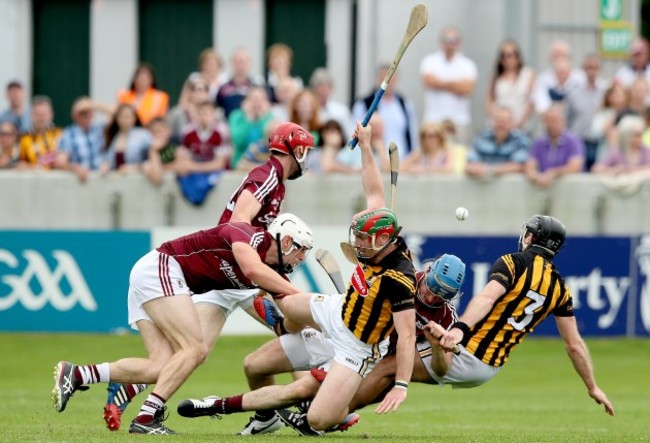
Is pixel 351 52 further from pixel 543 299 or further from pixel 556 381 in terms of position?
pixel 543 299

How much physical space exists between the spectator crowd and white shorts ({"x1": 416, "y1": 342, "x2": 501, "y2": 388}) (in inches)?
298

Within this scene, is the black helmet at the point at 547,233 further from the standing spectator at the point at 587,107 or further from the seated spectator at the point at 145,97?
the seated spectator at the point at 145,97

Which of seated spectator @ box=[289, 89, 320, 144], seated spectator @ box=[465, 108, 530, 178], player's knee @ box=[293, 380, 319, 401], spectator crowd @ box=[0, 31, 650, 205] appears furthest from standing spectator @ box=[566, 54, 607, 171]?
player's knee @ box=[293, 380, 319, 401]

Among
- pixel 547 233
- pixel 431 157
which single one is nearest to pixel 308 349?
pixel 547 233

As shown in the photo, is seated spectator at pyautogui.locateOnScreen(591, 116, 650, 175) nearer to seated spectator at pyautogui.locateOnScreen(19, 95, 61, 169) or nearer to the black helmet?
seated spectator at pyautogui.locateOnScreen(19, 95, 61, 169)

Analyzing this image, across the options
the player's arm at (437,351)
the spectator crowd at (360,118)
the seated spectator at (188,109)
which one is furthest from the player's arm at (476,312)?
the seated spectator at (188,109)

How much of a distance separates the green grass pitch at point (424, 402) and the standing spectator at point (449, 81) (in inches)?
129

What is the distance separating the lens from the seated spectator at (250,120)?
65.0ft

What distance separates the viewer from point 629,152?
20.1m

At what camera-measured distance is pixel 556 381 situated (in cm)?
1822

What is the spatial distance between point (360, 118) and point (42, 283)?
440cm

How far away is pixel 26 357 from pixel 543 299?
8.74 m

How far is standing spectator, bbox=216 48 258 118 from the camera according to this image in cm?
2058

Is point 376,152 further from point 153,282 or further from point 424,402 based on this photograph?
point 153,282
